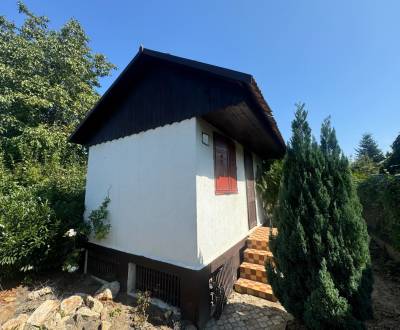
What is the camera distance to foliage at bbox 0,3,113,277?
15.4 feet

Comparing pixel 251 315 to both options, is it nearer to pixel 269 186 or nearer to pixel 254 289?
pixel 254 289

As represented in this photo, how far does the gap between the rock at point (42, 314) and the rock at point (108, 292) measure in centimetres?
73

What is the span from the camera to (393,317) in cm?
330

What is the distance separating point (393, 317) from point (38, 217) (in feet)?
24.4

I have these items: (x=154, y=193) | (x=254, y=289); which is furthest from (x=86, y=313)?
(x=254, y=289)

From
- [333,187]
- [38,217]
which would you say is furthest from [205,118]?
[38,217]

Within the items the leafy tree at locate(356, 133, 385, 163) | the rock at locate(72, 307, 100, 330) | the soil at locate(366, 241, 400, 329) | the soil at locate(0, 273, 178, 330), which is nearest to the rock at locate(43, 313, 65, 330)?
the rock at locate(72, 307, 100, 330)

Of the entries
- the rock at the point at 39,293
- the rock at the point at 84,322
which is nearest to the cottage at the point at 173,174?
the rock at the point at 39,293

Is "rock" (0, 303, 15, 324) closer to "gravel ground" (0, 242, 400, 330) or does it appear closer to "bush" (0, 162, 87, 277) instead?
"gravel ground" (0, 242, 400, 330)

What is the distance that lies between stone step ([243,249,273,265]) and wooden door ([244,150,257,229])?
4.16 feet

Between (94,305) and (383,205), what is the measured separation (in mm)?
6931

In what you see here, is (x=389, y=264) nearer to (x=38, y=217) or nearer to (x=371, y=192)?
(x=371, y=192)

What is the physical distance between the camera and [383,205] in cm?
503

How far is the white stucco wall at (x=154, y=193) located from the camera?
379cm
